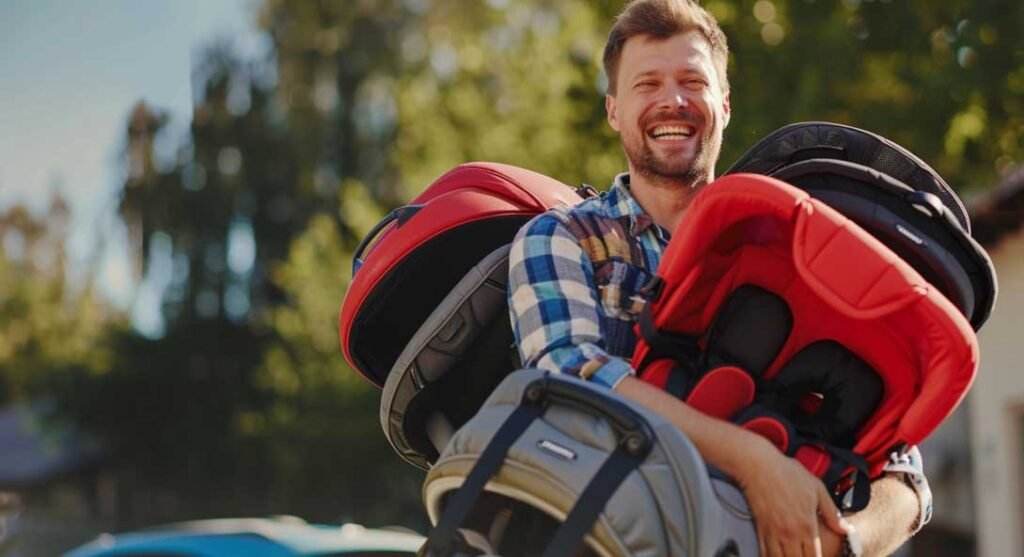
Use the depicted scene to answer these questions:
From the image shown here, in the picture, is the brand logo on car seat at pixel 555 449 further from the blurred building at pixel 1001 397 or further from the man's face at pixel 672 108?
the blurred building at pixel 1001 397

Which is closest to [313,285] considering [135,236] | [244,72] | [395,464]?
[395,464]

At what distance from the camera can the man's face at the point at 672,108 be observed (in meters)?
3.14

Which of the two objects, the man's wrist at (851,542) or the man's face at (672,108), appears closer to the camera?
the man's wrist at (851,542)

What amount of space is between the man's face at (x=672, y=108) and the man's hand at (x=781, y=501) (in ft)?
2.87

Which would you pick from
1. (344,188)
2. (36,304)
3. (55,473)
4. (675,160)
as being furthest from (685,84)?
(36,304)

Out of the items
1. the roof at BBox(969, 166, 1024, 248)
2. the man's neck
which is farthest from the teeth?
the roof at BBox(969, 166, 1024, 248)

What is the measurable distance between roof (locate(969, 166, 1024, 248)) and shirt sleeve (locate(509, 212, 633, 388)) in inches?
340

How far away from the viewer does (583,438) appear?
2.46 metres

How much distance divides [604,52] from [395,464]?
2769cm

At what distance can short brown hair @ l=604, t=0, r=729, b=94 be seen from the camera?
125 inches

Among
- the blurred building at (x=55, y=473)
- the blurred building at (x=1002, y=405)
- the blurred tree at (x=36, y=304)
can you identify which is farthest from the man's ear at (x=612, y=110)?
the blurred tree at (x=36, y=304)

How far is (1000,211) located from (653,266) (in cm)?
925

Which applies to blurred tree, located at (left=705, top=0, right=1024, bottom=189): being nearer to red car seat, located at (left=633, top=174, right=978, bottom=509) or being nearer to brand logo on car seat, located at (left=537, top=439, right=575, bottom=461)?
red car seat, located at (left=633, top=174, right=978, bottom=509)

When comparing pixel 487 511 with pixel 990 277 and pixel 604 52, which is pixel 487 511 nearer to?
pixel 990 277
